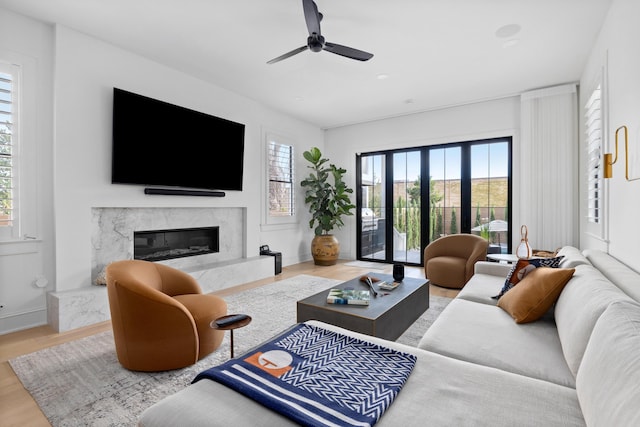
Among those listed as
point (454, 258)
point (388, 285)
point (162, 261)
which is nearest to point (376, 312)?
point (388, 285)

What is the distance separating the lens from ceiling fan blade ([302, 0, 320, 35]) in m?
2.33

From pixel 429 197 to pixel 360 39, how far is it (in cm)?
328

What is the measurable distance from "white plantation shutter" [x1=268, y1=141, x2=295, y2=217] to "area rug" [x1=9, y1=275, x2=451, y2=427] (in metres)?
2.87

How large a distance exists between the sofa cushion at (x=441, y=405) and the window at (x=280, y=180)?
4.54 meters

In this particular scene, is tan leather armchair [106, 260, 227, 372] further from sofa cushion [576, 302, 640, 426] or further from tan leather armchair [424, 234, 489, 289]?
tan leather armchair [424, 234, 489, 289]

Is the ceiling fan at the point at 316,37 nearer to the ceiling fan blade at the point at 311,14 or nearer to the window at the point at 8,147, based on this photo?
the ceiling fan blade at the point at 311,14

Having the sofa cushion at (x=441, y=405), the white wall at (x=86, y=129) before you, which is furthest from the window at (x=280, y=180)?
the sofa cushion at (x=441, y=405)

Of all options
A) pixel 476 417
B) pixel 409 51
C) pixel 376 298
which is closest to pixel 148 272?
pixel 376 298

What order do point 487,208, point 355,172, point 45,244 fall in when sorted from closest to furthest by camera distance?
point 45,244 < point 487,208 < point 355,172

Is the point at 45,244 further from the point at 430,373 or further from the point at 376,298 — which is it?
the point at 430,373

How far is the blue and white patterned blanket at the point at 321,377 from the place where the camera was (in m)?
1.01

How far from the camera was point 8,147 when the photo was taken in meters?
2.85

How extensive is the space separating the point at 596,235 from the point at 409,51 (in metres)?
2.72

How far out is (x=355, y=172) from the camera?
6520mm
